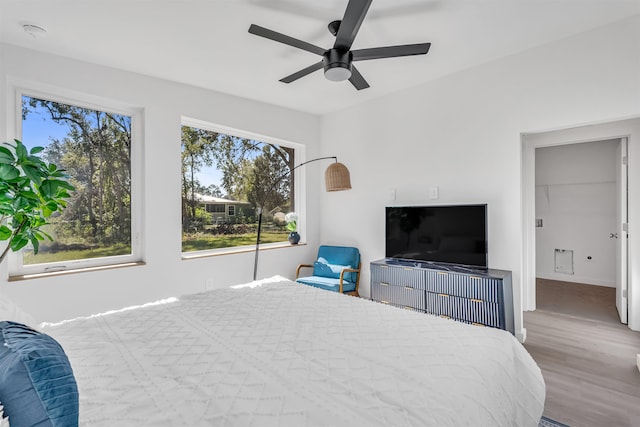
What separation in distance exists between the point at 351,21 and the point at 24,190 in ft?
7.04

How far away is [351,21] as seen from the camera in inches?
69.6

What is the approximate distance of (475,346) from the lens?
1.39 metres

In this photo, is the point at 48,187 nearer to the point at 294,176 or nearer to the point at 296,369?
the point at 296,369

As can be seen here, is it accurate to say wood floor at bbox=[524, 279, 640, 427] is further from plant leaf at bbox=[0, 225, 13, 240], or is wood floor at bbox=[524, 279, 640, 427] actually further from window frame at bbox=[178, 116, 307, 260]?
plant leaf at bbox=[0, 225, 13, 240]

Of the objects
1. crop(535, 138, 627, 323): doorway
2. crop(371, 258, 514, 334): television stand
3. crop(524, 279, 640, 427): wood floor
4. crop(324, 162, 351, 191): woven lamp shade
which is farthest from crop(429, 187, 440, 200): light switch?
crop(535, 138, 627, 323): doorway

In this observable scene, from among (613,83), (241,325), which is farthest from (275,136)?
(613,83)

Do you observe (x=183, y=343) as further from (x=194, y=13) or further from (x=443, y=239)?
(x=443, y=239)

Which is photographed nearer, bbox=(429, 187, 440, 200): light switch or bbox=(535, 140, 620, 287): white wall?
bbox=(429, 187, 440, 200): light switch

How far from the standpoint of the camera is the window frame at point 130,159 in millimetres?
2693

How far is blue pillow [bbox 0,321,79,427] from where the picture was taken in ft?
2.24

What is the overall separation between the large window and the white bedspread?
205 centimetres

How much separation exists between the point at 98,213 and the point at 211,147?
143 centimetres

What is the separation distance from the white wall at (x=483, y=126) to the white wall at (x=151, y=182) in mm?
1219

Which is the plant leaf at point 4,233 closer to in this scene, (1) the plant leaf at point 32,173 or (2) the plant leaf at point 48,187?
(2) the plant leaf at point 48,187
